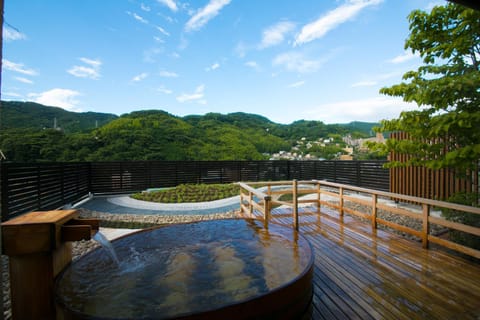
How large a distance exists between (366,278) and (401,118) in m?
2.90

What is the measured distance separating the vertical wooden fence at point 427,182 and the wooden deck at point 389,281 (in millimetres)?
2995

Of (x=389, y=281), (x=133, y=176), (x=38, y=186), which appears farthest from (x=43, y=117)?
(x=389, y=281)

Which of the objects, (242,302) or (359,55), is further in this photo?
(359,55)

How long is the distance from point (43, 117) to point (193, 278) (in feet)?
65.3

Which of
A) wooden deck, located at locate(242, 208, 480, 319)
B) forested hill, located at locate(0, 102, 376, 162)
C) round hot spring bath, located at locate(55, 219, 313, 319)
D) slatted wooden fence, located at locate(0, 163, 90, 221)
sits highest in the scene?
forested hill, located at locate(0, 102, 376, 162)

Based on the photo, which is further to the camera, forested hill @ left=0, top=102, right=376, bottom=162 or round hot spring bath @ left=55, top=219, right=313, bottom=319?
forested hill @ left=0, top=102, right=376, bottom=162

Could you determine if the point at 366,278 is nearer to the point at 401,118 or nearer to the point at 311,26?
the point at 401,118

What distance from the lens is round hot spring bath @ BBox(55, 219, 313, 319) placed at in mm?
1512

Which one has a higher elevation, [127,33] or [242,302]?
[127,33]

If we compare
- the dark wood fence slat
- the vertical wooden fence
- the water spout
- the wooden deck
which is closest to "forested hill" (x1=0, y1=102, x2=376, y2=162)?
the dark wood fence slat

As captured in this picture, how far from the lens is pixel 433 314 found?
168cm

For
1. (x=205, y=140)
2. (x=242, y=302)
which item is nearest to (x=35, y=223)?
(x=242, y=302)

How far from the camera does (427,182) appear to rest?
19.4 ft

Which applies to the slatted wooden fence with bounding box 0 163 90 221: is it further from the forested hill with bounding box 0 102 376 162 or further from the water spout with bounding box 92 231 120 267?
the forested hill with bounding box 0 102 376 162
